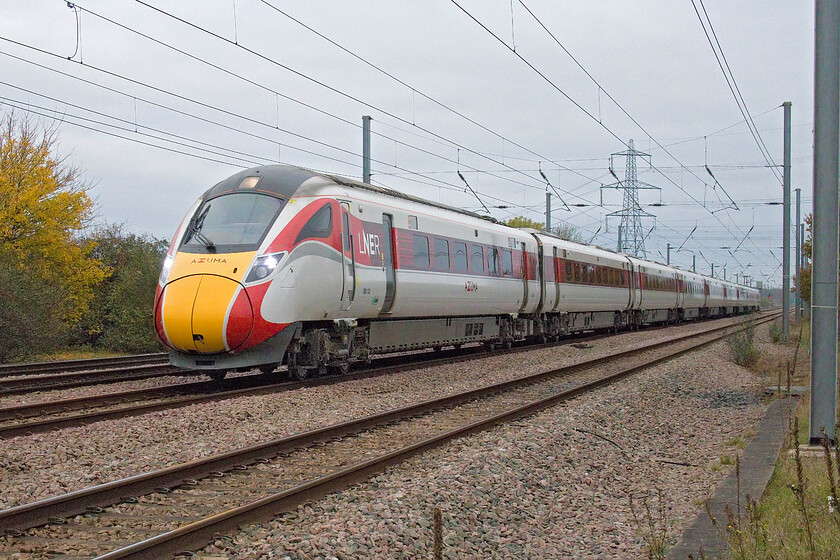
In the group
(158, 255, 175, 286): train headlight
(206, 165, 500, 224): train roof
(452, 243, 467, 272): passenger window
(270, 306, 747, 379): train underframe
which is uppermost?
(206, 165, 500, 224): train roof

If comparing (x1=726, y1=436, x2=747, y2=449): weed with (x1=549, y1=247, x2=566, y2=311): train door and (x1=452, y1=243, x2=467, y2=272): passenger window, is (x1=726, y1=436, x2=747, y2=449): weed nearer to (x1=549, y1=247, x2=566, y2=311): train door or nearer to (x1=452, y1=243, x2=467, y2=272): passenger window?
(x1=452, y1=243, x2=467, y2=272): passenger window

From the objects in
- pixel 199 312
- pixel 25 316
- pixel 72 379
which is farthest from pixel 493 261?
pixel 25 316

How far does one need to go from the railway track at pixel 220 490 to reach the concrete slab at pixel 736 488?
8.79 ft

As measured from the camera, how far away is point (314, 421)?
30.5 feet

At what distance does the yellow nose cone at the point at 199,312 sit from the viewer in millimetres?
10961

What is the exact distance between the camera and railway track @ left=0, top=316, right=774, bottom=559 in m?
4.89

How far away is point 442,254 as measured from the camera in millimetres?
16484

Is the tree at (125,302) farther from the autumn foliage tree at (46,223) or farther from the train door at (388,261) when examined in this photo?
the train door at (388,261)

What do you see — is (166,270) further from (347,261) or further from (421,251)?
(421,251)

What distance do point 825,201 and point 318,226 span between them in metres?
7.09

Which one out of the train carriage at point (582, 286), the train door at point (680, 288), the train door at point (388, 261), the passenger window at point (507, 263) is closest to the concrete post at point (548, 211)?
the train carriage at point (582, 286)

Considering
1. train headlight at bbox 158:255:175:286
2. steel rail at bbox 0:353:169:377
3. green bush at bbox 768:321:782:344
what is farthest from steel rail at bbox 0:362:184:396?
green bush at bbox 768:321:782:344

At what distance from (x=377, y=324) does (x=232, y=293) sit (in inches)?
159

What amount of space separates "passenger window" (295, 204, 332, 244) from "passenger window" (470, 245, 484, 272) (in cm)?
607
